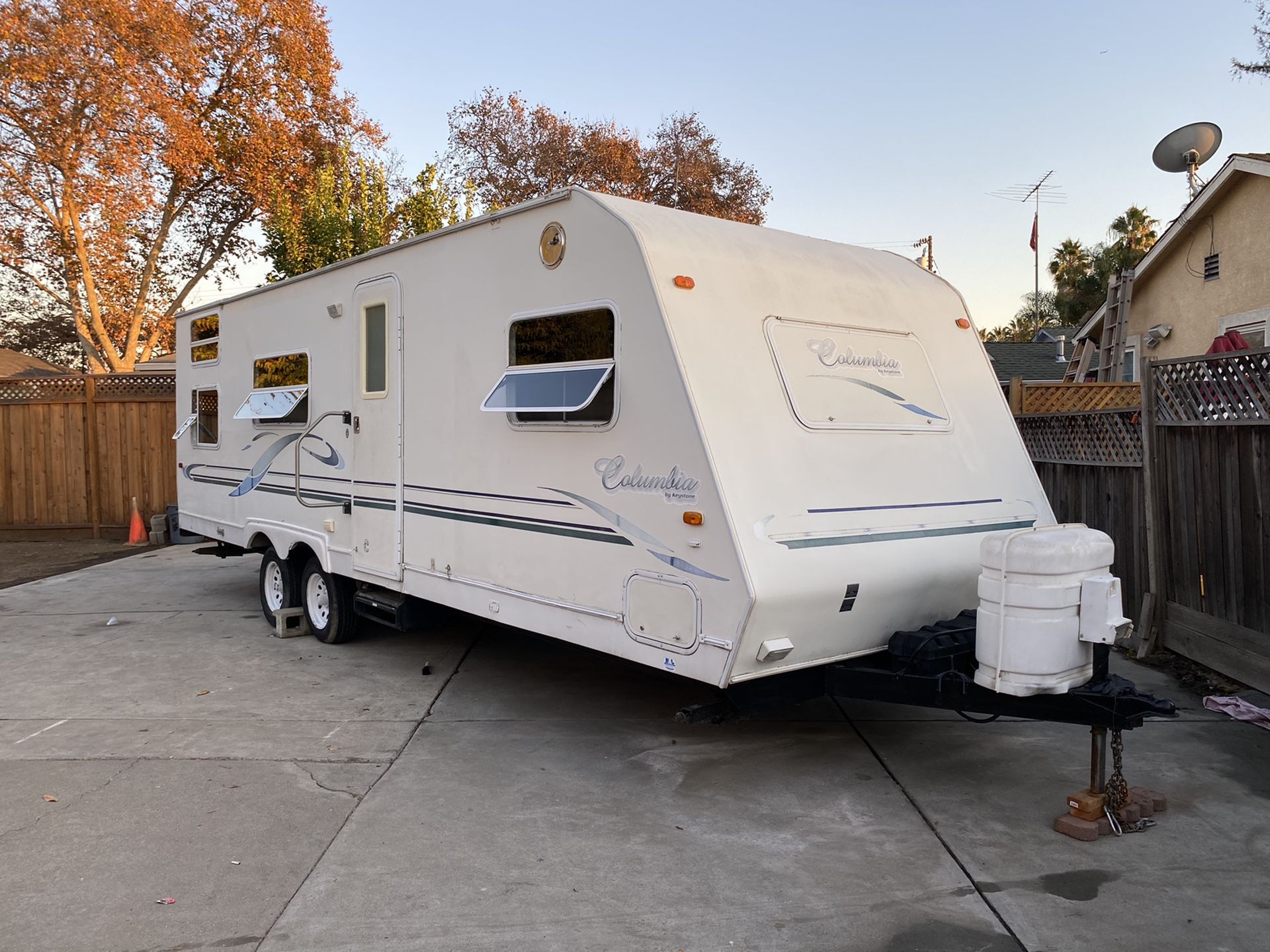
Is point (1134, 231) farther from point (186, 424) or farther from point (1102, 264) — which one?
point (186, 424)

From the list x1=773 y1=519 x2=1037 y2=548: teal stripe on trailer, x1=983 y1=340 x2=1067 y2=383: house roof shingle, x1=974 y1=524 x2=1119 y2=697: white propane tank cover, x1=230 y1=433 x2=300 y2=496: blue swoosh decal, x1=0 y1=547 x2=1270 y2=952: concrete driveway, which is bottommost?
x1=0 y1=547 x2=1270 y2=952: concrete driveway

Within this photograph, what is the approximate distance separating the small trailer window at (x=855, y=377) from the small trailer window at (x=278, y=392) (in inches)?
170

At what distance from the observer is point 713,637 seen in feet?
13.4

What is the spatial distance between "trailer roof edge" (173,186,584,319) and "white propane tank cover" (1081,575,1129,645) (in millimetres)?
3019

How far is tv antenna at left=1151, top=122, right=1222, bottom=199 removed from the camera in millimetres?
12742

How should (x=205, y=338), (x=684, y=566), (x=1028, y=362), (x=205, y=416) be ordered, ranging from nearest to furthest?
(x=684, y=566), (x=205, y=338), (x=205, y=416), (x=1028, y=362)

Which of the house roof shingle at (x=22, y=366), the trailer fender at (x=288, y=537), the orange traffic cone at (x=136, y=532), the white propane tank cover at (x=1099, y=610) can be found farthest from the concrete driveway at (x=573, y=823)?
the house roof shingle at (x=22, y=366)

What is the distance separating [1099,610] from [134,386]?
14.1 meters

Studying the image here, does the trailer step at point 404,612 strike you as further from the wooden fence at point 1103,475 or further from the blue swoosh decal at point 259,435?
the wooden fence at point 1103,475

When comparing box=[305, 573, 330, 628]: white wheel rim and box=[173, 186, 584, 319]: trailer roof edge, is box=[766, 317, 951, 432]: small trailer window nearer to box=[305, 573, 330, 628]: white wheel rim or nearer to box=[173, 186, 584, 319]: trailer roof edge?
box=[173, 186, 584, 319]: trailer roof edge

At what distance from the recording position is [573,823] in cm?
418

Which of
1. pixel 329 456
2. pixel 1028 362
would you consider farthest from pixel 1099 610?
pixel 1028 362

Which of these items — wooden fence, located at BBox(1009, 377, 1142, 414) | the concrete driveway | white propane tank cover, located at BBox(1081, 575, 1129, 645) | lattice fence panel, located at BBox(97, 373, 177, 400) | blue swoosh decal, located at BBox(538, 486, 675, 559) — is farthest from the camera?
lattice fence panel, located at BBox(97, 373, 177, 400)

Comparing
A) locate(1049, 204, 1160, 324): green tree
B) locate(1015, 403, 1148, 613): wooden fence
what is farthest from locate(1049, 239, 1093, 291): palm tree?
locate(1015, 403, 1148, 613): wooden fence
